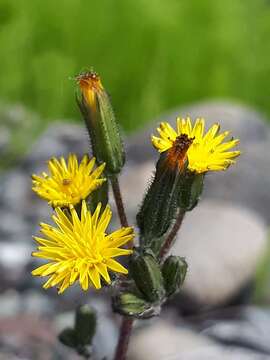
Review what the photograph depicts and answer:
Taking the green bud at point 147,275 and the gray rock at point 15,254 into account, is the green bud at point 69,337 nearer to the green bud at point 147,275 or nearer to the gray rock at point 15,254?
the green bud at point 147,275

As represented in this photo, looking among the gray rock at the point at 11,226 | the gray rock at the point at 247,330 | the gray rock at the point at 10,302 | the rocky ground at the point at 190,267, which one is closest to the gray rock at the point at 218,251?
the rocky ground at the point at 190,267

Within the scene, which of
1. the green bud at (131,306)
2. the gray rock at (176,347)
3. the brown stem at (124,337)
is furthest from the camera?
the gray rock at (176,347)

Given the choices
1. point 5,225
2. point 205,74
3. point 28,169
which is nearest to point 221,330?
point 5,225

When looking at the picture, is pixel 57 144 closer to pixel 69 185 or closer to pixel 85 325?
pixel 85 325

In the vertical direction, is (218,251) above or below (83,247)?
above

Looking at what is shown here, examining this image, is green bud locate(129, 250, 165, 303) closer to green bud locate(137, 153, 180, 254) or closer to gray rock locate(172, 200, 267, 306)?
green bud locate(137, 153, 180, 254)

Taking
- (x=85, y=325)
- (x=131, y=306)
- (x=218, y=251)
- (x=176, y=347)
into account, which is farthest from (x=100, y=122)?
(x=218, y=251)

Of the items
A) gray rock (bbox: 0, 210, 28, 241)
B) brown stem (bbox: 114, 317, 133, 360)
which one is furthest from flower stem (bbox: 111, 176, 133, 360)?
gray rock (bbox: 0, 210, 28, 241)
